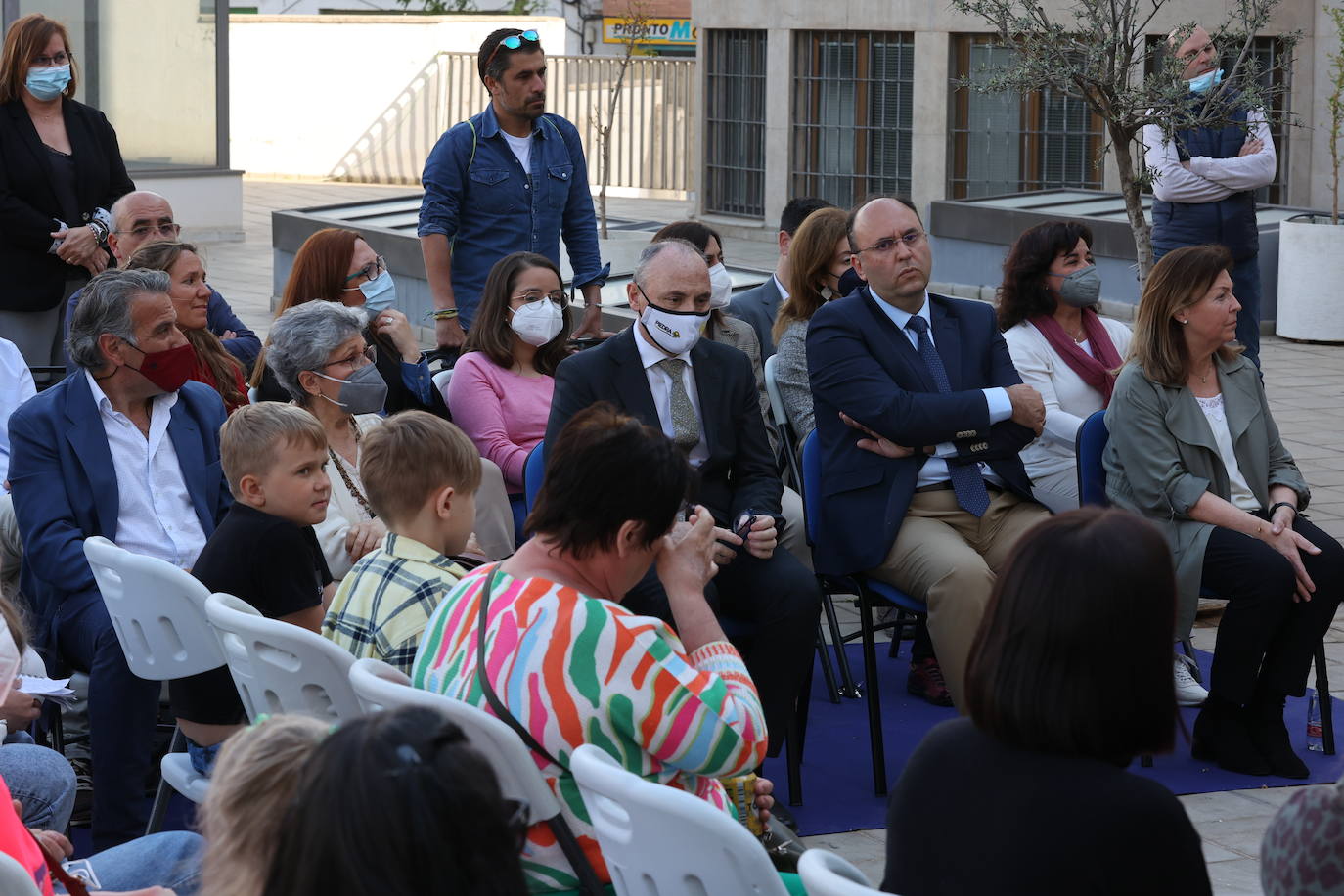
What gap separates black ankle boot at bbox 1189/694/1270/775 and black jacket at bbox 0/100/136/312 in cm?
476

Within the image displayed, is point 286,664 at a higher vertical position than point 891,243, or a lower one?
lower

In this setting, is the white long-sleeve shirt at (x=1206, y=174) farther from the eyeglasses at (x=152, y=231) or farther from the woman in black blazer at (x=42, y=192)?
the woman in black blazer at (x=42, y=192)

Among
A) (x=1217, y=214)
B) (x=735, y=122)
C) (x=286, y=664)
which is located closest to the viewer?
(x=286, y=664)

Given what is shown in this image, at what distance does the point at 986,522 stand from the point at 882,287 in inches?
31.3

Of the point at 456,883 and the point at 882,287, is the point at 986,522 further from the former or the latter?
the point at 456,883

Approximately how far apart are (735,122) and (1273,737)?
1543cm

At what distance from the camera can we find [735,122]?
19547 mm

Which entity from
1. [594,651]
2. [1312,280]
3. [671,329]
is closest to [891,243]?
[671,329]

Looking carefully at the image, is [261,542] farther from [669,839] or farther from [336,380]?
[669,839]

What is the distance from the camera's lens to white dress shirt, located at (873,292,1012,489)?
4.90m

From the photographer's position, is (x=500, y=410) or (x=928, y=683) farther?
(x=500, y=410)

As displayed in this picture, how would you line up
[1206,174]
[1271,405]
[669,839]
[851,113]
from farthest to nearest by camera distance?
[851,113] → [1271,405] → [1206,174] → [669,839]

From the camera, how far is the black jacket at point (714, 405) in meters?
4.90

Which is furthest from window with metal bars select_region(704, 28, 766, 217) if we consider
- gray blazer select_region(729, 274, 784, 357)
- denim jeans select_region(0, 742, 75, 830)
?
denim jeans select_region(0, 742, 75, 830)
